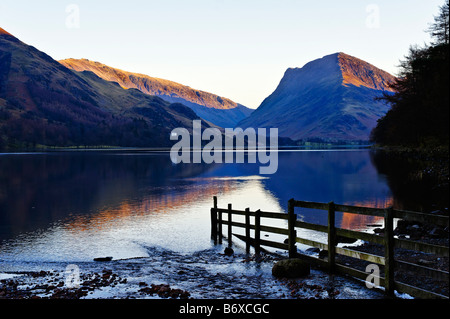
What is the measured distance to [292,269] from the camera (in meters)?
17.2

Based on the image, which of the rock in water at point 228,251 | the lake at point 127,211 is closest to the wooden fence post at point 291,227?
the rock in water at point 228,251

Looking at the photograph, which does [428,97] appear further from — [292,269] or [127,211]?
[292,269]

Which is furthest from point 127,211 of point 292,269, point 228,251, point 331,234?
point 331,234

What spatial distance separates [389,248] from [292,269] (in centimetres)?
484

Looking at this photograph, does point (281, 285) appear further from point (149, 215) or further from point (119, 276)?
point (149, 215)

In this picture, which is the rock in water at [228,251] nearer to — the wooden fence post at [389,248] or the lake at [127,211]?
the lake at [127,211]

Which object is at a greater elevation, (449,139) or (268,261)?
(449,139)

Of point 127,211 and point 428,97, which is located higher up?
point 428,97

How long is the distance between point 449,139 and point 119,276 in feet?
206

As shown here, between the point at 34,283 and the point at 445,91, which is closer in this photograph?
the point at 34,283

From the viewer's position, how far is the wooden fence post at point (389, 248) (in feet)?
43.5

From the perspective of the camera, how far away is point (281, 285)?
53.2 ft

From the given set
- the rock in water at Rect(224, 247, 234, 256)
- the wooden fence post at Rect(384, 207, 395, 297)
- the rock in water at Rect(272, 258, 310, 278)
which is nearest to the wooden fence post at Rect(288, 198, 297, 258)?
the rock in water at Rect(272, 258, 310, 278)
